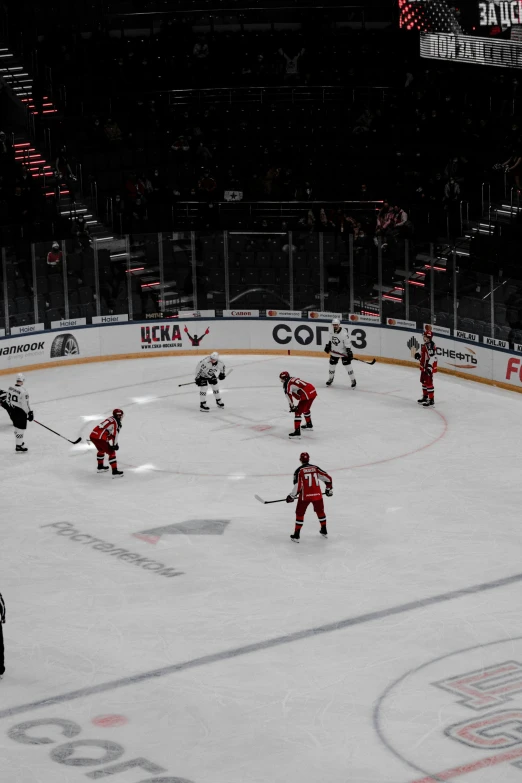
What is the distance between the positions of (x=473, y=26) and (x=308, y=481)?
48.2 ft

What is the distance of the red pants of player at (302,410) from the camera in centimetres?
2064

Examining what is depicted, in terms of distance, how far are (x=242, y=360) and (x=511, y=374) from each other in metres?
5.88

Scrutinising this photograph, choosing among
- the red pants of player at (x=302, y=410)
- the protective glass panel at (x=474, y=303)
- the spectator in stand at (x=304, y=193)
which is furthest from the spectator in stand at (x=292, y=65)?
the red pants of player at (x=302, y=410)

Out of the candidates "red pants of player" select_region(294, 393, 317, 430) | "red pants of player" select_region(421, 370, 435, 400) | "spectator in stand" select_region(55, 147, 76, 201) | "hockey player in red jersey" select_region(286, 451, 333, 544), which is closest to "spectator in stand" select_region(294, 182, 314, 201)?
"spectator in stand" select_region(55, 147, 76, 201)

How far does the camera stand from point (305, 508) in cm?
1572

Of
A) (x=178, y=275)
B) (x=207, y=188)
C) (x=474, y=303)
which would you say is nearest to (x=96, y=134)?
(x=207, y=188)

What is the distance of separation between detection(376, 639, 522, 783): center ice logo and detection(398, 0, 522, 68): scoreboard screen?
1696cm

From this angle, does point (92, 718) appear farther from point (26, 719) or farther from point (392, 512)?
point (392, 512)

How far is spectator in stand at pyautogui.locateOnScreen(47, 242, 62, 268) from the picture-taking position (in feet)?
86.1

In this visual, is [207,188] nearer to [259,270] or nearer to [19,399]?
[259,270]

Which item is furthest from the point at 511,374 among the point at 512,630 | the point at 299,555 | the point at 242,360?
the point at 512,630

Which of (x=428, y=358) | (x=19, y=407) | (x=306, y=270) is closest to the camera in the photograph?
(x=19, y=407)

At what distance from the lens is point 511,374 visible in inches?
946

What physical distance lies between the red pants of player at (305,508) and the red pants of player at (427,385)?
24.0 ft
